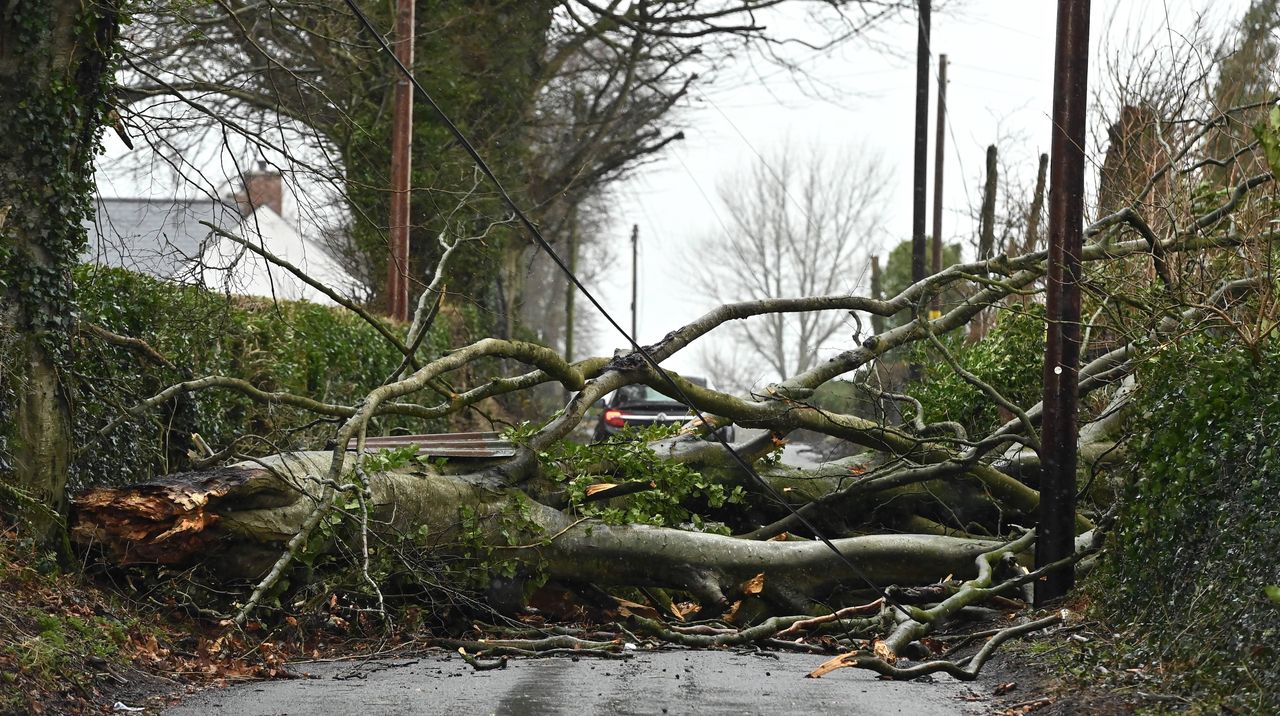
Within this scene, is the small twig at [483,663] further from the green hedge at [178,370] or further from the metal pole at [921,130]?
the metal pole at [921,130]

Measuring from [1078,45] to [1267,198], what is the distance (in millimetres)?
1639

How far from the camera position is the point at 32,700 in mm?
5848

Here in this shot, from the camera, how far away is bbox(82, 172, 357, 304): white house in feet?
30.6

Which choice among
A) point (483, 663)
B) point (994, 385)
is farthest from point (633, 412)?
point (483, 663)

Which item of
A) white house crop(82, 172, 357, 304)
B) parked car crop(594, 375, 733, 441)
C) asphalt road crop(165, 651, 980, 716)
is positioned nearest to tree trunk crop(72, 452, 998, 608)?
asphalt road crop(165, 651, 980, 716)

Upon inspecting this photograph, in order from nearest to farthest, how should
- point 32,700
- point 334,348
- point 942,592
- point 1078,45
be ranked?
point 32,700
point 1078,45
point 942,592
point 334,348

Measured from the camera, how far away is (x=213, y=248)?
11766 mm

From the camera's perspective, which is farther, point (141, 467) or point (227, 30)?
point (227, 30)

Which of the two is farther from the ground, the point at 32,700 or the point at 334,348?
the point at 334,348

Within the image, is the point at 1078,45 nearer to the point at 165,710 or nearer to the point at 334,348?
the point at 165,710

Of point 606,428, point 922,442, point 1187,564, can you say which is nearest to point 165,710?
point 1187,564

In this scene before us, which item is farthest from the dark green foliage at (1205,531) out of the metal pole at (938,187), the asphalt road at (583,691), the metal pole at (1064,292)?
the metal pole at (938,187)

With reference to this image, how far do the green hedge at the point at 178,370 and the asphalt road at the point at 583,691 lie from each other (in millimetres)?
1833

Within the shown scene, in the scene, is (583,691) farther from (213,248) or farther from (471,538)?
(213,248)
